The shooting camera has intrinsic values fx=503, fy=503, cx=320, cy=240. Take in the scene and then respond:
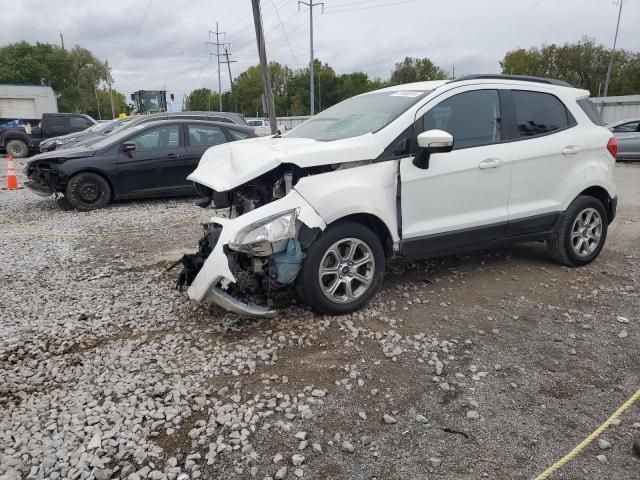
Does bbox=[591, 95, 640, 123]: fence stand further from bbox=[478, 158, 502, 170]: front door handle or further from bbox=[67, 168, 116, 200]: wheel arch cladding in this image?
bbox=[478, 158, 502, 170]: front door handle

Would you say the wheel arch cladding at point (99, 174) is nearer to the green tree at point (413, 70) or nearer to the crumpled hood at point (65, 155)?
the crumpled hood at point (65, 155)

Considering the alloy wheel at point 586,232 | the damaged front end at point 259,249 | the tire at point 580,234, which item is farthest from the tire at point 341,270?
the alloy wheel at point 586,232

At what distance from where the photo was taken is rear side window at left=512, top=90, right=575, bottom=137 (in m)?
4.90

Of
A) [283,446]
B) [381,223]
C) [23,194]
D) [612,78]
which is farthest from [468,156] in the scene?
[612,78]

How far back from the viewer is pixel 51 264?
5844mm

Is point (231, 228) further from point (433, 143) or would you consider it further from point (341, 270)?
point (433, 143)

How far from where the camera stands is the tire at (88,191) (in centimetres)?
887

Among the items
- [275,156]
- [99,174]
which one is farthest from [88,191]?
[275,156]

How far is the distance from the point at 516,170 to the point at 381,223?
1.56 m

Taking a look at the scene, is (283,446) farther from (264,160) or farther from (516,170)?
(516,170)

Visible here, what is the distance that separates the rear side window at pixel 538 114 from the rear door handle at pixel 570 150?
0.70 ft

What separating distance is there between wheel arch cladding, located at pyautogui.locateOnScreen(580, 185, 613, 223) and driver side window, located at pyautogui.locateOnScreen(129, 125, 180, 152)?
7010 mm

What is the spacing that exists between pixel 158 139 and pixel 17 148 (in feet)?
48.5

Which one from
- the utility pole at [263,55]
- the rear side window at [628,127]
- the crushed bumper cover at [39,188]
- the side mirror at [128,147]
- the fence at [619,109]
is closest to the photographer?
the crushed bumper cover at [39,188]
